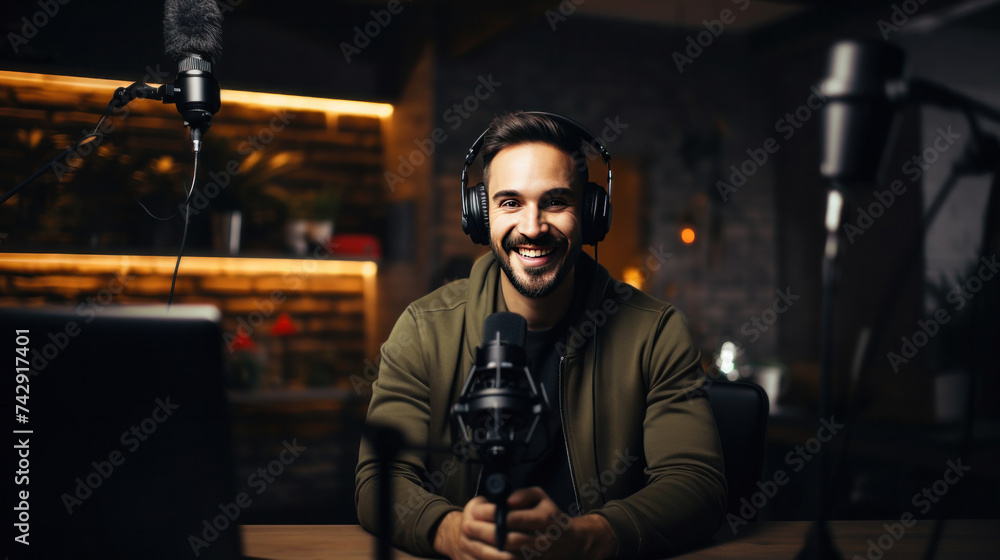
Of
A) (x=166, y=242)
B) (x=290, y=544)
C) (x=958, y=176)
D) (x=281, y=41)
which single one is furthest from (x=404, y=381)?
(x=281, y=41)

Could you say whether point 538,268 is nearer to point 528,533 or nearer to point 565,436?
point 565,436

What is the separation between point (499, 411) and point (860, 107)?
0.46 meters

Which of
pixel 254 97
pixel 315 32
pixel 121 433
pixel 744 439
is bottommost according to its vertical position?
pixel 744 439

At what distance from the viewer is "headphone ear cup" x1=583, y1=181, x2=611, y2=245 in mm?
1447

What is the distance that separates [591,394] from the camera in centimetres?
142

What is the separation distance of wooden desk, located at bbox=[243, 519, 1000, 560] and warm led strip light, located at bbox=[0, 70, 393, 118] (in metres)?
2.99

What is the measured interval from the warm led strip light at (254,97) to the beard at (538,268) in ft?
9.02

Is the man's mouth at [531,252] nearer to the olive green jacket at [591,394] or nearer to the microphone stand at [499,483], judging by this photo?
the olive green jacket at [591,394]

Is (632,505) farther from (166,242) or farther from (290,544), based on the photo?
(166,242)

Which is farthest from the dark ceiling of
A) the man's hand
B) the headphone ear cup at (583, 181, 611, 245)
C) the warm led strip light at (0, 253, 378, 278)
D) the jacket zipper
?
the man's hand

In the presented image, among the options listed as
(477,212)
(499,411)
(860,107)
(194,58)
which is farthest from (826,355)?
(194,58)

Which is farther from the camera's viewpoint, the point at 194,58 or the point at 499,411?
the point at 194,58

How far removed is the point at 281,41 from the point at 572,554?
354cm

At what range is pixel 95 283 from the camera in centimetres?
354
